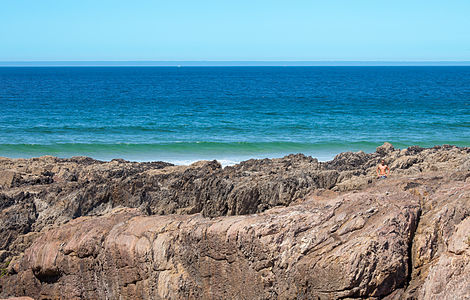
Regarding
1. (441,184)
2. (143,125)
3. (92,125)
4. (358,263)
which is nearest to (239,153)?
(143,125)

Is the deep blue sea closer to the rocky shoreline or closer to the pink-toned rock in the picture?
the rocky shoreline

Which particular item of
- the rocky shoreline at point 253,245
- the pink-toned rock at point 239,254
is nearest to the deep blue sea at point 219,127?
the rocky shoreline at point 253,245

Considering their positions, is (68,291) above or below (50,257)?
below

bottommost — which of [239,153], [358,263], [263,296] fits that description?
[239,153]

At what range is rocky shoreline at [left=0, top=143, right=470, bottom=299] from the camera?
729 cm

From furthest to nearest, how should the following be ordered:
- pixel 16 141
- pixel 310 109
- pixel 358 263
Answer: pixel 310 109 < pixel 16 141 < pixel 358 263

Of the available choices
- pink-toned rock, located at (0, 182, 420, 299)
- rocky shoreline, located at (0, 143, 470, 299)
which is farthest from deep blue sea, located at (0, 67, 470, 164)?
pink-toned rock, located at (0, 182, 420, 299)

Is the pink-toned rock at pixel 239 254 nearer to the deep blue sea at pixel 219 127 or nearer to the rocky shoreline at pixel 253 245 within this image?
the rocky shoreline at pixel 253 245

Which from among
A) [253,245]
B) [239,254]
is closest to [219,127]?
[239,254]

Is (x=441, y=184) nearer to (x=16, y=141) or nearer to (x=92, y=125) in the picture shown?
(x=16, y=141)

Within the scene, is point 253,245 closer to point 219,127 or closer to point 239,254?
point 239,254

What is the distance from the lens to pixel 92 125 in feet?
130

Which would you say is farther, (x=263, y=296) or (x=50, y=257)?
(x=50, y=257)

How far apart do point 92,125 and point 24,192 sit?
1088 inches
